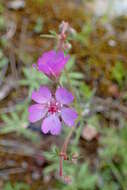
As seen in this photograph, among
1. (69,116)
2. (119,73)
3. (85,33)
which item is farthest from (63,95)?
(85,33)

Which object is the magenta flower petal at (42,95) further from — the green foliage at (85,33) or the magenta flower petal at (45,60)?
the green foliage at (85,33)

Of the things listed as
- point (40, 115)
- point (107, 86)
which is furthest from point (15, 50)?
point (40, 115)

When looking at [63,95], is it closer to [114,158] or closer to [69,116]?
[69,116]

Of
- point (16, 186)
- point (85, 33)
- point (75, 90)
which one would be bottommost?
point (16, 186)

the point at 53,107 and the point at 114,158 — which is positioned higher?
the point at 53,107

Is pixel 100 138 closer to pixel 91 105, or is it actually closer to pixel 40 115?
pixel 91 105

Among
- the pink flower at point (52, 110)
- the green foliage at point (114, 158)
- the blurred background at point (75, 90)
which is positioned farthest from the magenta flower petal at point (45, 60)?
the green foliage at point (114, 158)

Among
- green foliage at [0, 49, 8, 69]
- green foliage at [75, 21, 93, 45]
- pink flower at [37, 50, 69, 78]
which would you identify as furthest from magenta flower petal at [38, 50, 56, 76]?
green foliage at [75, 21, 93, 45]
